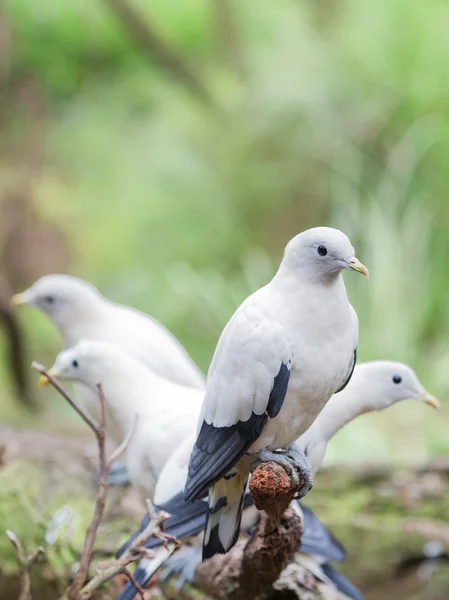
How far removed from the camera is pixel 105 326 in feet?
6.52

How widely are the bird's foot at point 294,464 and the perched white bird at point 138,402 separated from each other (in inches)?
12.3

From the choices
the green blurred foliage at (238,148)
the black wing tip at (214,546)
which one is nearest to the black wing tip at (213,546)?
the black wing tip at (214,546)

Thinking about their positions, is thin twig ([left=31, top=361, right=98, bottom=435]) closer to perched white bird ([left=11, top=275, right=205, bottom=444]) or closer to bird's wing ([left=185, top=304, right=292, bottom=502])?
bird's wing ([left=185, top=304, right=292, bottom=502])

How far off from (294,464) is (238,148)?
333cm

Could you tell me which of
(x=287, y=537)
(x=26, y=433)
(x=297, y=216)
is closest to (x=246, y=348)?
(x=287, y=537)

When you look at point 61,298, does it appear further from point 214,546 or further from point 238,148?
point 238,148

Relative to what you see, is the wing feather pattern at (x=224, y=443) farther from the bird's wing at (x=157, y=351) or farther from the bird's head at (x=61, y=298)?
the bird's head at (x=61, y=298)

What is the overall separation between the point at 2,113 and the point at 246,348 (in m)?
3.96

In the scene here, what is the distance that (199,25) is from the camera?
4613 millimetres

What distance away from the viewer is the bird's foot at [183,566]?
1638mm

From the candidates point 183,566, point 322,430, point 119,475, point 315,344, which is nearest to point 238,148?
point 119,475

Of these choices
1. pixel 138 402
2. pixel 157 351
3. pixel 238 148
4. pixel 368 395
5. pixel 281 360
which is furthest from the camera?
pixel 238 148

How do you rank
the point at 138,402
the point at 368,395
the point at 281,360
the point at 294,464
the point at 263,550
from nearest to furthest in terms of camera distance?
the point at 281,360 → the point at 294,464 → the point at 263,550 → the point at 368,395 → the point at 138,402

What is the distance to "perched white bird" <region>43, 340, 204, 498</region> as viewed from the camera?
4.92ft
